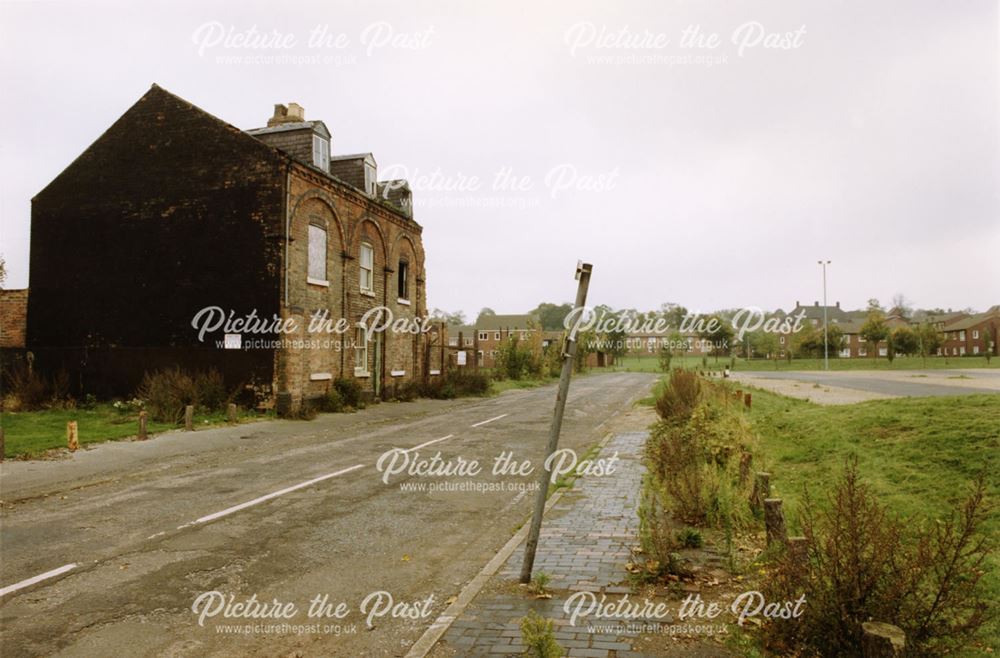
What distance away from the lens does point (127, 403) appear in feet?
63.0

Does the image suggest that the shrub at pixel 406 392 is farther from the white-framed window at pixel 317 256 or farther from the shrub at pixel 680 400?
the shrub at pixel 680 400

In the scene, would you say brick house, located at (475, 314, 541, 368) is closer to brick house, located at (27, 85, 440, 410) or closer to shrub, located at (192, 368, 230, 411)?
brick house, located at (27, 85, 440, 410)

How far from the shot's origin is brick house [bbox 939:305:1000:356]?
306 ft

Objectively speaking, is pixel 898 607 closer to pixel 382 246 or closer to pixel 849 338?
pixel 382 246

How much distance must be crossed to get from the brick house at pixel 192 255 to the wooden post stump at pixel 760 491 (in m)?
15.2

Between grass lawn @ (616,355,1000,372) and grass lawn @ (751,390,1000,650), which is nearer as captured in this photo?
grass lawn @ (751,390,1000,650)

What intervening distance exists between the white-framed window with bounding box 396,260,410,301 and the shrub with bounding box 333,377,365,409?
756cm

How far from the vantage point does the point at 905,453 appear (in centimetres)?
841

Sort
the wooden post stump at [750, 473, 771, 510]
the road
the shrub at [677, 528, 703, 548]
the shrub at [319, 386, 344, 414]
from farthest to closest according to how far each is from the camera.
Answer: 1. the shrub at [319, 386, 344, 414]
2. the wooden post stump at [750, 473, 771, 510]
3. the shrub at [677, 528, 703, 548]
4. the road

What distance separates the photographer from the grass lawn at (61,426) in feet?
42.2

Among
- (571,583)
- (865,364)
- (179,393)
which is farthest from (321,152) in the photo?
(865,364)

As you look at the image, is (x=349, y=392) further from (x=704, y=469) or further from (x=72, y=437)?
(x=704, y=469)

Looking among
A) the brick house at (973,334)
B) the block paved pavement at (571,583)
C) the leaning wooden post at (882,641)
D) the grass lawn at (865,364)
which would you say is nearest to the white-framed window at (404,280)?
the block paved pavement at (571,583)

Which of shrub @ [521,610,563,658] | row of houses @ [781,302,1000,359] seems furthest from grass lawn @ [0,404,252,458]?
row of houses @ [781,302,1000,359]
